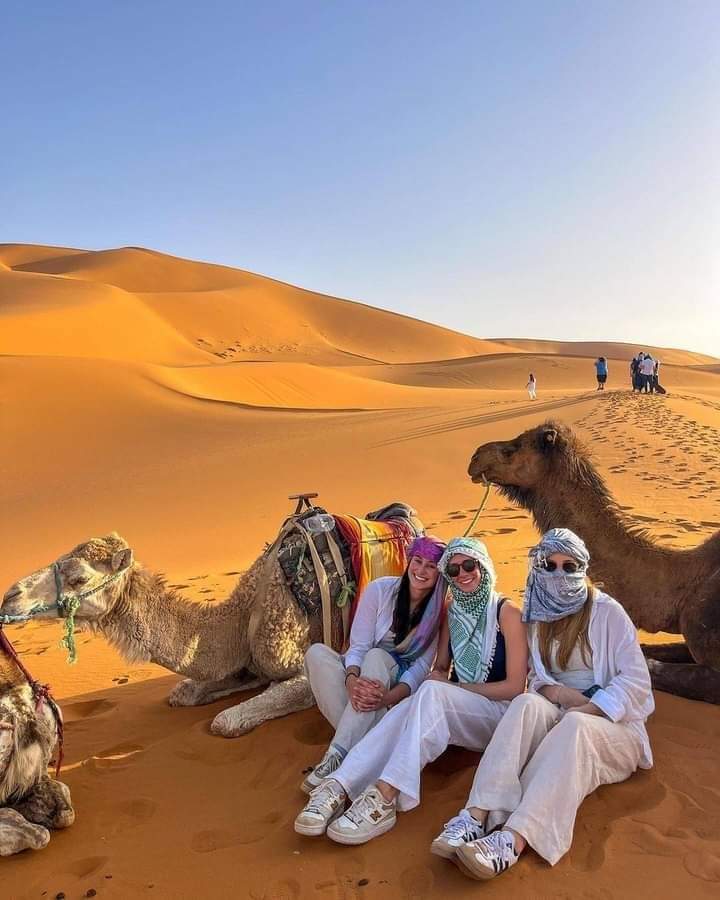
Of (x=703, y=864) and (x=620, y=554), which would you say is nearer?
(x=703, y=864)

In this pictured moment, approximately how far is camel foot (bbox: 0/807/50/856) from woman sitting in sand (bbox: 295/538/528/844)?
123 cm

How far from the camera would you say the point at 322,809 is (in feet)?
11.1

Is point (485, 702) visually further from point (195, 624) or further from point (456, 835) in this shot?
point (195, 624)

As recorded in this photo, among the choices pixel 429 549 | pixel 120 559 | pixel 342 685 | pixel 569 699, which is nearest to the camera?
pixel 569 699

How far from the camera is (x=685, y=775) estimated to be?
148 inches

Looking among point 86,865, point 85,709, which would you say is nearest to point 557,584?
point 86,865

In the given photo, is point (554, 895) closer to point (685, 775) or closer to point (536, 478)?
point (685, 775)

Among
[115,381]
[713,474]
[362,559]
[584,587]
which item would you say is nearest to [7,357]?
[115,381]

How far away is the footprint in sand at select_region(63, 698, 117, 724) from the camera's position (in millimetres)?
5521

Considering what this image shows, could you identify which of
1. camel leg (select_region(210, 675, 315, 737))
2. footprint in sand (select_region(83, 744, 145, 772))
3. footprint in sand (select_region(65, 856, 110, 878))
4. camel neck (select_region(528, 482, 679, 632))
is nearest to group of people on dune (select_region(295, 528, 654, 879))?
camel leg (select_region(210, 675, 315, 737))

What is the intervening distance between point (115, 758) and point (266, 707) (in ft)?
3.13

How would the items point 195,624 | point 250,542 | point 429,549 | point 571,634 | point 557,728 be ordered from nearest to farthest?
point 557,728 < point 571,634 < point 429,549 < point 195,624 < point 250,542

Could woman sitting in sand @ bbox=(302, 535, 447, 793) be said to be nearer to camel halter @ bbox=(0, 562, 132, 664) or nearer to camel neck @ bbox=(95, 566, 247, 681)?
camel neck @ bbox=(95, 566, 247, 681)

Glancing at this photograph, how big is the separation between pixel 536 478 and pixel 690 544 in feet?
14.0
